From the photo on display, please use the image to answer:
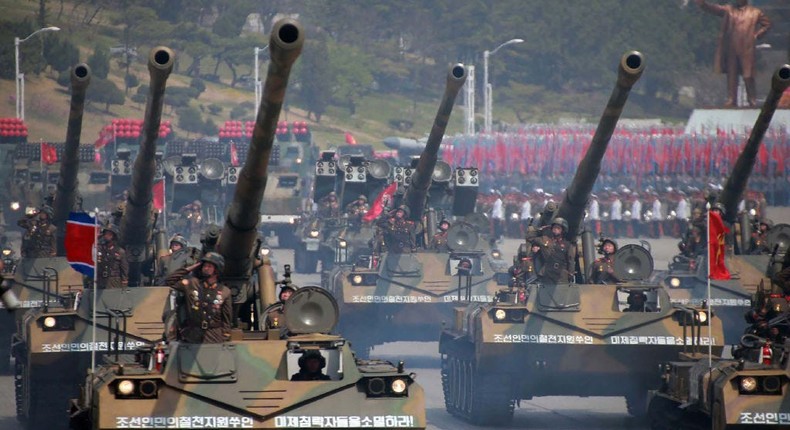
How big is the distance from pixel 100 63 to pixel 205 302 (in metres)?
77.4

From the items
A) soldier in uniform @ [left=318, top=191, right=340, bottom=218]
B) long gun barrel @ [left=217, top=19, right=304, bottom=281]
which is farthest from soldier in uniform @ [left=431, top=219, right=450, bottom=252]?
long gun barrel @ [left=217, top=19, right=304, bottom=281]

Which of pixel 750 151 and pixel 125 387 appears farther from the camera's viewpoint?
pixel 750 151

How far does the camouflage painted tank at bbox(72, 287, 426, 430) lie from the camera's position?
47.3 ft

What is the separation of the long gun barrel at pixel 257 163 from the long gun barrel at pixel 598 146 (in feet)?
20.5

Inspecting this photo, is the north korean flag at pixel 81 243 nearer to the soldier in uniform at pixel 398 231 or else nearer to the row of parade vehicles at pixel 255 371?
the row of parade vehicles at pixel 255 371

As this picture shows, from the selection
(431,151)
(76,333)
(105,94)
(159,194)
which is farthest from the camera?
(105,94)

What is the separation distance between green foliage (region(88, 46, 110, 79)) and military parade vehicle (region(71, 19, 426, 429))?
7611 centimetres

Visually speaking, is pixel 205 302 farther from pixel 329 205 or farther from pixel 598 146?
pixel 329 205

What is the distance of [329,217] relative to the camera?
41188 mm

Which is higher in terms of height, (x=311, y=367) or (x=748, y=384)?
(x=311, y=367)

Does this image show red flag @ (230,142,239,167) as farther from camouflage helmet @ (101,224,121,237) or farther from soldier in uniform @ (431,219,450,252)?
camouflage helmet @ (101,224,121,237)

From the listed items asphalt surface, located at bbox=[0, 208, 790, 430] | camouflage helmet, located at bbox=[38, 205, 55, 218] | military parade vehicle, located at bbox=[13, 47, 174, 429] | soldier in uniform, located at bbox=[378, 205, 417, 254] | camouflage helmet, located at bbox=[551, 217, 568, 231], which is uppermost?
camouflage helmet, located at bbox=[551, 217, 568, 231]

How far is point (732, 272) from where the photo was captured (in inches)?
1179

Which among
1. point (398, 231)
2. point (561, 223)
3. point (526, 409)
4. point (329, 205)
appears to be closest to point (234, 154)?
point (329, 205)
